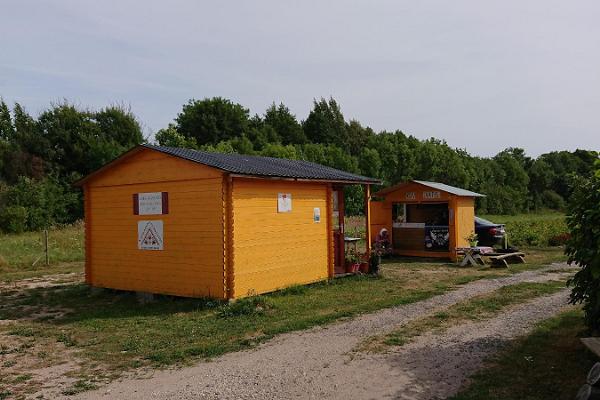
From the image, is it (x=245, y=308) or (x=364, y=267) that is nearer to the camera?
(x=245, y=308)

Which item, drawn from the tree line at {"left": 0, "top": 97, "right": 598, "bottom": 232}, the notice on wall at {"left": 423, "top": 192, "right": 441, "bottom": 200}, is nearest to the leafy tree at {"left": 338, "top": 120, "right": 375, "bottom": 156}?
the tree line at {"left": 0, "top": 97, "right": 598, "bottom": 232}

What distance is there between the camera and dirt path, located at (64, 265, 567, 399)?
5.52m

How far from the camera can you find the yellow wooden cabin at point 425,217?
1822 cm

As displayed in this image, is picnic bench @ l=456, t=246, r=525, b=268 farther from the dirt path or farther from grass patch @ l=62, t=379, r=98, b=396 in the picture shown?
grass patch @ l=62, t=379, r=98, b=396

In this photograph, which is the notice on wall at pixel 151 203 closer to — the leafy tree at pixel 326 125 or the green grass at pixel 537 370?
the green grass at pixel 537 370

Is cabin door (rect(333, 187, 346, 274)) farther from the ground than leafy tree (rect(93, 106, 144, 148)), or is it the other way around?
leafy tree (rect(93, 106, 144, 148))

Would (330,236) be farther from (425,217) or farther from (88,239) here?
(425,217)

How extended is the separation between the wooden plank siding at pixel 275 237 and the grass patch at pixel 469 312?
3874 mm

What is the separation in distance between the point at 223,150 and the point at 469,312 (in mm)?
30493

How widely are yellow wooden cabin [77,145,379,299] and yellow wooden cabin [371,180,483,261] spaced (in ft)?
19.1

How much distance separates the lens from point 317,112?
189ft

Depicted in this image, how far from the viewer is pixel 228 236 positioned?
10.6 meters

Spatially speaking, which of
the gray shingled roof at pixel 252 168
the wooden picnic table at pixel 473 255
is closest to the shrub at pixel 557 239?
the wooden picnic table at pixel 473 255

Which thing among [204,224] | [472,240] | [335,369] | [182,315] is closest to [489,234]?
[472,240]
